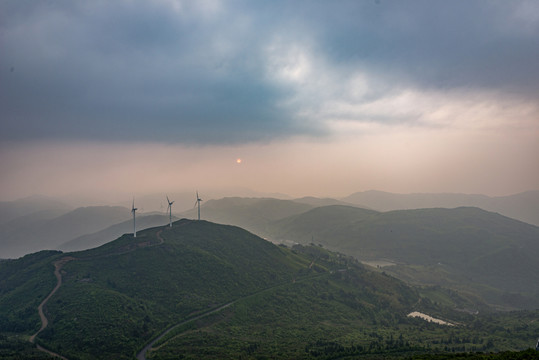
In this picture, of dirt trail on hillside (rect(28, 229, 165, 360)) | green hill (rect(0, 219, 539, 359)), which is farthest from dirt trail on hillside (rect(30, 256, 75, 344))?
green hill (rect(0, 219, 539, 359))

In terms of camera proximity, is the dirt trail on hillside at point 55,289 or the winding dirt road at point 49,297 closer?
the winding dirt road at point 49,297

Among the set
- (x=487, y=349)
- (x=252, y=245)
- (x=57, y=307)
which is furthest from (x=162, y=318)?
(x=487, y=349)

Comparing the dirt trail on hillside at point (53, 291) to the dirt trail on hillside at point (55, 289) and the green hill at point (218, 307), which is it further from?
the green hill at point (218, 307)

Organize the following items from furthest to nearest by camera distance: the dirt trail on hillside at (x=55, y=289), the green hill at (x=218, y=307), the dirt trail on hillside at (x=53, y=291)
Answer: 1. the dirt trail on hillside at (x=53, y=291)
2. the green hill at (x=218, y=307)
3. the dirt trail on hillside at (x=55, y=289)

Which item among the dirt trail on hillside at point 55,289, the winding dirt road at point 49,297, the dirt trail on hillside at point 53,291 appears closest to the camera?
the winding dirt road at point 49,297

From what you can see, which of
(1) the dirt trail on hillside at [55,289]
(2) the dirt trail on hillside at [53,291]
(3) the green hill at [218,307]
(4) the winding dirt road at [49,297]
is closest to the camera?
(4) the winding dirt road at [49,297]

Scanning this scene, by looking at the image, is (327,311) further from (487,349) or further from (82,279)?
(82,279)

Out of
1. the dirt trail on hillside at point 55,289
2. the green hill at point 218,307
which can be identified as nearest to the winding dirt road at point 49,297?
the dirt trail on hillside at point 55,289

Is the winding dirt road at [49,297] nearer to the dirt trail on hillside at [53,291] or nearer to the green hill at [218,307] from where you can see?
the dirt trail on hillside at [53,291]

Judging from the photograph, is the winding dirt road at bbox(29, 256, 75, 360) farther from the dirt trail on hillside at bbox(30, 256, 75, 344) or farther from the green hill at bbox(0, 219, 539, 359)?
the green hill at bbox(0, 219, 539, 359)

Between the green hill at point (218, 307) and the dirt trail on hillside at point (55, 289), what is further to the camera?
the green hill at point (218, 307)
